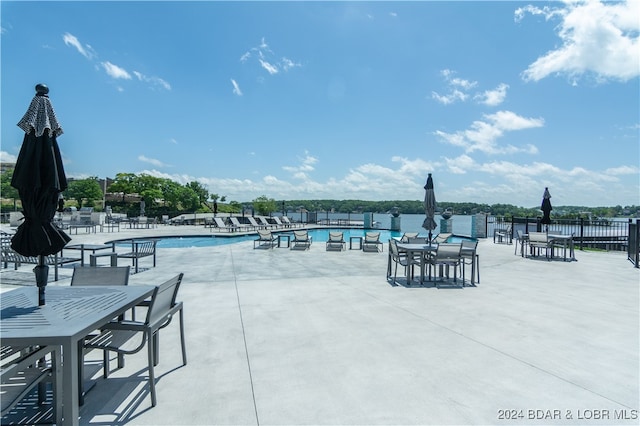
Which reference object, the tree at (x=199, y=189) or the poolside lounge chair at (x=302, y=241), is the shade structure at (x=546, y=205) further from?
the tree at (x=199, y=189)

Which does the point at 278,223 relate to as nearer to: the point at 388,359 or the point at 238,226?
the point at 238,226

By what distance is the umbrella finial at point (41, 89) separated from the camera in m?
2.35

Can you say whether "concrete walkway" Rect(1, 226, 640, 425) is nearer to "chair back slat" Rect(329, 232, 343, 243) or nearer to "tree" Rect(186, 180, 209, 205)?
"chair back slat" Rect(329, 232, 343, 243)

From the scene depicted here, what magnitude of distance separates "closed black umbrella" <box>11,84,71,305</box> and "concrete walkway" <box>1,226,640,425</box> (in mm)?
1198

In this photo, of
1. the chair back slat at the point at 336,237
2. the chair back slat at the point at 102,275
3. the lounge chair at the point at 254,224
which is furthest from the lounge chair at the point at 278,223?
the chair back slat at the point at 102,275

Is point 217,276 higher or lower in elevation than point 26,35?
lower

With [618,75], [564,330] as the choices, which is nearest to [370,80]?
[618,75]

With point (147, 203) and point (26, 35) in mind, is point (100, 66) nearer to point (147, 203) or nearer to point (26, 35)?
point (26, 35)

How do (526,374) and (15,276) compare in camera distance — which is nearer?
(526,374)

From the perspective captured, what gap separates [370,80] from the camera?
1722 centimetres

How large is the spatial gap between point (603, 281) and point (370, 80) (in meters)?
14.2

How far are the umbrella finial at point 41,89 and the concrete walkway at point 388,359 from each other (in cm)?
236

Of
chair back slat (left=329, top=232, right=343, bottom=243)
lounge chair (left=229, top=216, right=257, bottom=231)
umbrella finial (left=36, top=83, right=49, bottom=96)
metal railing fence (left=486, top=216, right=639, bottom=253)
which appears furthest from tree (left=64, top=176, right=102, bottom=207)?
umbrella finial (left=36, top=83, right=49, bottom=96)

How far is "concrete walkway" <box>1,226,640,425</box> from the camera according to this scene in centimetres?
218
